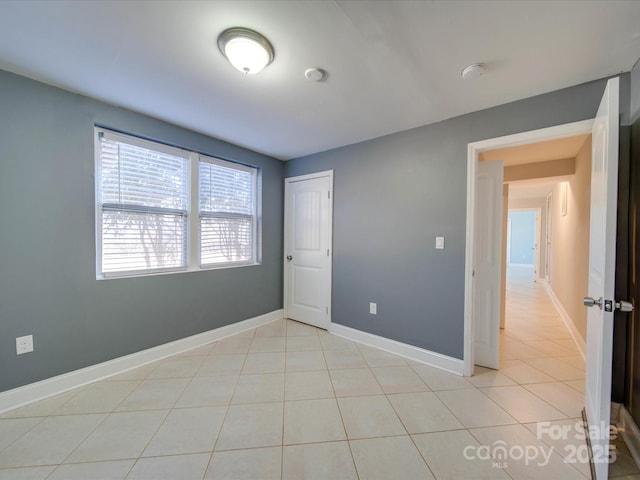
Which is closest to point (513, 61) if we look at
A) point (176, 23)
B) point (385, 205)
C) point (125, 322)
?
point (385, 205)

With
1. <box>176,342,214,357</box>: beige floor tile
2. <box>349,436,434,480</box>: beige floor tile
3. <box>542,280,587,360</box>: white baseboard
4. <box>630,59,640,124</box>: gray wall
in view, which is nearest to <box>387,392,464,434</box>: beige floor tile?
<box>349,436,434,480</box>: beige floor tile

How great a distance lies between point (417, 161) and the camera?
2543 mm

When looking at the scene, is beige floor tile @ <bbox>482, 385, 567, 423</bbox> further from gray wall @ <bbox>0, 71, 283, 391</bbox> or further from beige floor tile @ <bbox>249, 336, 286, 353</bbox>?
gray wall @ <bbox>0, 71, 283, 391</bbox>

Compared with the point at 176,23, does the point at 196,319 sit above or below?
below

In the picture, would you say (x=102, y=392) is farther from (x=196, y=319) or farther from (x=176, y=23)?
(x=176, y=23)

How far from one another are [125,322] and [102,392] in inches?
21.7

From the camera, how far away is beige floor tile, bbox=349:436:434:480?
1.29 metres

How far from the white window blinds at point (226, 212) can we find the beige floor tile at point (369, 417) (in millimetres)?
2131

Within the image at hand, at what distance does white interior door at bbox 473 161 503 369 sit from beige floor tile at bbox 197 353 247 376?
2.30 m

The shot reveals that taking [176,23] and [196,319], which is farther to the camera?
[196,319]

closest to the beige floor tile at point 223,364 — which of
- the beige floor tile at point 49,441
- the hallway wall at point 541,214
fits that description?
the beige floor tile at point 49,441

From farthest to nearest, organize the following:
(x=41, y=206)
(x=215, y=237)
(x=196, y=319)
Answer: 1. (x=215, y=237)
2. (x=196, y=319)
3. (x=41, y=206)

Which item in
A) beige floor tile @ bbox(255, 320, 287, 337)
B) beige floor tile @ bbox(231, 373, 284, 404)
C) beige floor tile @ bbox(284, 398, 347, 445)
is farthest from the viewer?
beige floor tile @ bbox(255, 320, 287, 337)

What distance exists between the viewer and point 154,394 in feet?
6.31
